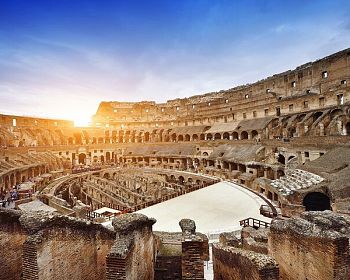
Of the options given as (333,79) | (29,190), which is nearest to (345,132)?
(333,79)

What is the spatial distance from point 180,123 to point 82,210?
35.9m

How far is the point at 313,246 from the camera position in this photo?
5488mm

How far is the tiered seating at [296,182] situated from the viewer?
47.4ft

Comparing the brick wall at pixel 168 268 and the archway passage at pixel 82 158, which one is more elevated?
the archway passage at pixel 82 158

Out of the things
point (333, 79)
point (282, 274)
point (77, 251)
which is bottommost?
point (282, 274)

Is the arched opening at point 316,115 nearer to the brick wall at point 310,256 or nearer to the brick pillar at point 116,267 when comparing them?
the brick wall at point 310,256

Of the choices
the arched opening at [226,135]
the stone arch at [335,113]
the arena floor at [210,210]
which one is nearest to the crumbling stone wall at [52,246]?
the arena floor at [210,210]

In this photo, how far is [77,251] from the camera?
6137mm

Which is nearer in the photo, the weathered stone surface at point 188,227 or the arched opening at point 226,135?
the weathered stone surface at point 188,227

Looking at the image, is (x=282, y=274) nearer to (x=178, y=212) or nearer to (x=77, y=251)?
(x=77, y=251)

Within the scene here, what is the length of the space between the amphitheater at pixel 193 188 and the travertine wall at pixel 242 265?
30 millimetres

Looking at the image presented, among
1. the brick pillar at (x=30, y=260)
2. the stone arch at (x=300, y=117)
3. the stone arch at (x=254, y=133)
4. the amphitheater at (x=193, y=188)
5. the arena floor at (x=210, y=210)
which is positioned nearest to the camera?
the brick pillar at (x=30, y=260)

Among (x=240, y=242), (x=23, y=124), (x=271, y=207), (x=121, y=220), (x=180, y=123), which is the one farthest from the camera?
(x=180, y=123)

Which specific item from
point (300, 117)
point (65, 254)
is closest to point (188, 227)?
point (65, 254)
